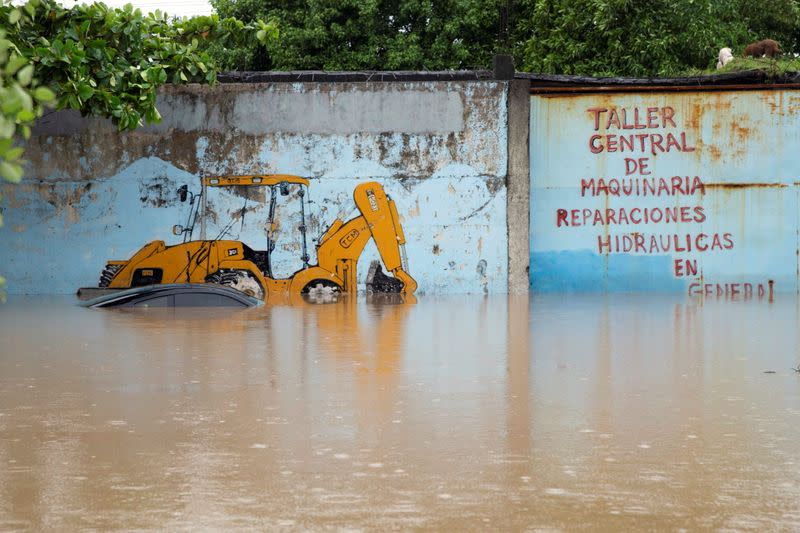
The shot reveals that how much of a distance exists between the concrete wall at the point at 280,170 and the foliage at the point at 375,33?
38.0 feet

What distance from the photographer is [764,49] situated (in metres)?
19.9

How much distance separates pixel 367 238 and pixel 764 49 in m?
8.42

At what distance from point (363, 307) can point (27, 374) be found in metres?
7.28

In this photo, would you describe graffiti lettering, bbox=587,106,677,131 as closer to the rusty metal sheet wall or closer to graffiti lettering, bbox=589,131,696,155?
the rusty metal sheet wall

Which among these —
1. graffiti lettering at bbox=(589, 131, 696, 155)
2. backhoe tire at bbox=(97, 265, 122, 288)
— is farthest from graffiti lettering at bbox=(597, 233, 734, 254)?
backhoe tire at bbox=(97, 265, 122, 288)

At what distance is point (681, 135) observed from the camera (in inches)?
682

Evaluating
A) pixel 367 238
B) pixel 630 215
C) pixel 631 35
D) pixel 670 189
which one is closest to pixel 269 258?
pixel 367 238

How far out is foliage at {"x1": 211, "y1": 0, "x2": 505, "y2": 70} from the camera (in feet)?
95.6

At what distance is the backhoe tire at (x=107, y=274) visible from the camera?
17.7m

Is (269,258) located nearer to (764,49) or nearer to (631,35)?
(764,49)

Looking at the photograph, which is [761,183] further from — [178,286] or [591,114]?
[178,286]

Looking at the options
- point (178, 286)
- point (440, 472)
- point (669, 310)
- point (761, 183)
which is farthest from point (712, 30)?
point (440, 472)

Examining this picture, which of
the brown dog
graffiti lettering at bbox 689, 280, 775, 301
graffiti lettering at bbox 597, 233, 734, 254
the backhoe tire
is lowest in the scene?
graffiti lettering at bbox 689, 280, 775, 301

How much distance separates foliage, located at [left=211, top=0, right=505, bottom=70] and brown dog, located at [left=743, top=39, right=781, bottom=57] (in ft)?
35.0
